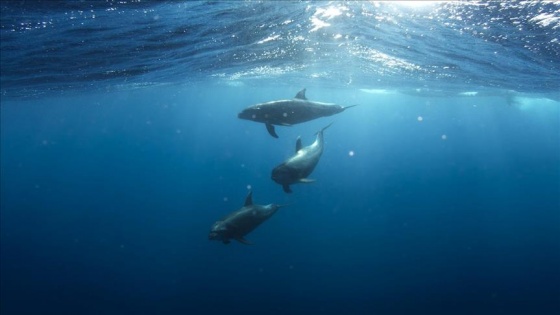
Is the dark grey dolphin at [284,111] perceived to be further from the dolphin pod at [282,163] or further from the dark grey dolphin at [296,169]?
the dark grey dolphin at [296,169]

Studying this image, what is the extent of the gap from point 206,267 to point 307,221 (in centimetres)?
2053

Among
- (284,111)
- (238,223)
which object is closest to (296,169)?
(284,111)

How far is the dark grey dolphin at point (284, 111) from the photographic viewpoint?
27.0ft

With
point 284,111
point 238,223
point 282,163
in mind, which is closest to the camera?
point 282,163

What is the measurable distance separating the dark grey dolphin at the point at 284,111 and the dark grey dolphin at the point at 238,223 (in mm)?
1940

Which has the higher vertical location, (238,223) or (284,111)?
(284,111)

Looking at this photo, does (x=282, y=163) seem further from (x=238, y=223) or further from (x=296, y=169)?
(x=238, y=223)

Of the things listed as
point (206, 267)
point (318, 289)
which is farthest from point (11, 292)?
point (318, 289)

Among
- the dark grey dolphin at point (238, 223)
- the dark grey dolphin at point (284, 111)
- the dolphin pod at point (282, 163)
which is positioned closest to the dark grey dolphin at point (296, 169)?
the dolphin pod at point (282, 163)

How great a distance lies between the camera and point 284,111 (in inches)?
330

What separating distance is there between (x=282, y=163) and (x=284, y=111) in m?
1.23

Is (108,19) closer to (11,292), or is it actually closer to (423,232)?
(11,292)

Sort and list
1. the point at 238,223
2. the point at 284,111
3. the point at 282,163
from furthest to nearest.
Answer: the point at 238,223 < the point at 284,111 < the point at 282,163

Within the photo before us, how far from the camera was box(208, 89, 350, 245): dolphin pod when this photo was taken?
816 centimetres
